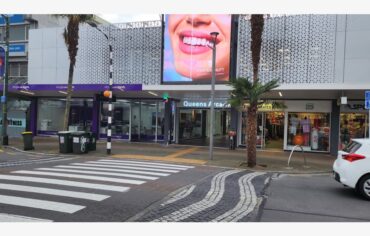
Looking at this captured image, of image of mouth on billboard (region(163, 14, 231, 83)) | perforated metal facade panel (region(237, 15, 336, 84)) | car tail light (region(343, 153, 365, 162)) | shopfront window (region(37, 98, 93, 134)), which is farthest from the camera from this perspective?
shopfront window (region(37, 98, 93, 134))

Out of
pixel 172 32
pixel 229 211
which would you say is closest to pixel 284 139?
pixel 172 32

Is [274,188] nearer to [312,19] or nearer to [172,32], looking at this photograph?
[312,19]

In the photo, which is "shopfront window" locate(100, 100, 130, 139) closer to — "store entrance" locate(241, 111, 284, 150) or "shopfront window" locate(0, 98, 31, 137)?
"shopfront window" locate(0, 98, 31, 137)

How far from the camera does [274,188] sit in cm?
975

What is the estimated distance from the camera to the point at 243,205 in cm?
756

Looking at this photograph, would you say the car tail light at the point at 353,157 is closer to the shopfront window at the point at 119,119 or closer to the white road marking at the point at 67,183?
the white road marking at the point at 67,183

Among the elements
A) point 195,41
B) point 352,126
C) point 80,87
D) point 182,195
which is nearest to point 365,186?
point 182,195

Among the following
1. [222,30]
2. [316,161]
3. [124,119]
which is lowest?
[316,161]

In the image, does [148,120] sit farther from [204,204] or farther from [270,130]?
[204,204]

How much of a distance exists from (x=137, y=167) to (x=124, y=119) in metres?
12.4

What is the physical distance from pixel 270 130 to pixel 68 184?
15.2m

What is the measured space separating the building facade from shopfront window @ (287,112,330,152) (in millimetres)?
55

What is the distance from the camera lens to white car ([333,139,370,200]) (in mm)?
8727

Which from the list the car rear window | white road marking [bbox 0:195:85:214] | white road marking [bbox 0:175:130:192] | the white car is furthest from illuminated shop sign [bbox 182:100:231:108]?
white road marking [bbox 0:195:85:214]
